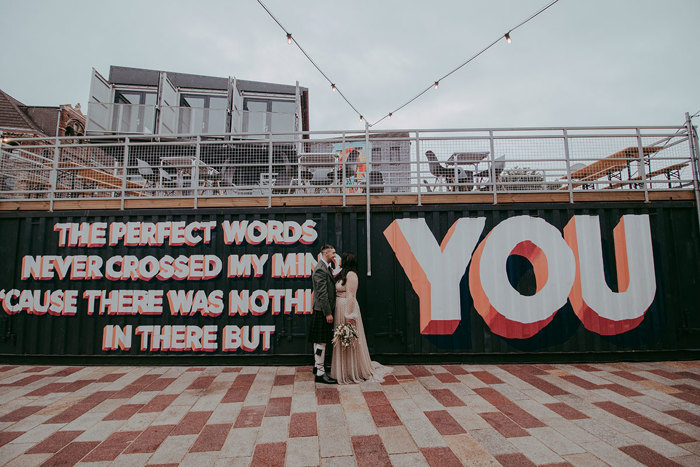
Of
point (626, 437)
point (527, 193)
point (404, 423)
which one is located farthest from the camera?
point (527, 193)

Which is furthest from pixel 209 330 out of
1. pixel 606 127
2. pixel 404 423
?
pixel 606 127

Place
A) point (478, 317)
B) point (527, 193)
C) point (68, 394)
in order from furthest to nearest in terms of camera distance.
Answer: point (527, 193) → point (478, 317) → point (68, 394)

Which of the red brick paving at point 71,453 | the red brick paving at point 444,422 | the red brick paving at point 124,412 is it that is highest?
the red brick paving at point 444,422

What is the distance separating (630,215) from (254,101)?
1893 cm

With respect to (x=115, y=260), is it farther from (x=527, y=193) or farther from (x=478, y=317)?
(x=527, y=193)

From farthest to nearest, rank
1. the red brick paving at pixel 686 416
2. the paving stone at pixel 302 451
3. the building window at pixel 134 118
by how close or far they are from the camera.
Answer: the building window at pixel 134 118 < the red brick paving at pixel 686 416 < the paving stone at pixel 302 451

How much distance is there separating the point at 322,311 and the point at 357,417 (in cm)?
176

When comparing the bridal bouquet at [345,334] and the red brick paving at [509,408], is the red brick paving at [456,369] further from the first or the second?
the bridal bouquet at [345,334]

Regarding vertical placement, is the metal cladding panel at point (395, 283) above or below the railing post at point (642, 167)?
below

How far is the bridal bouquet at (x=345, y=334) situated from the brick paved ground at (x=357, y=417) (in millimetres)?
712

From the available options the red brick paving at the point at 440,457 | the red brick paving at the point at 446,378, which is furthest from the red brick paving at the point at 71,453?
the red brick paving at the point at 446,378

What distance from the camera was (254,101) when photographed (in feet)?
62.8

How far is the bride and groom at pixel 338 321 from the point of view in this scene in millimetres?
5203

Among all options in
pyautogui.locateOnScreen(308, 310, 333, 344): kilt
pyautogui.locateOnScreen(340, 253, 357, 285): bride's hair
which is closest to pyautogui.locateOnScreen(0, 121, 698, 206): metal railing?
pyautogui.locateOnScreen(340, 253, 357, 285): bride's hair
